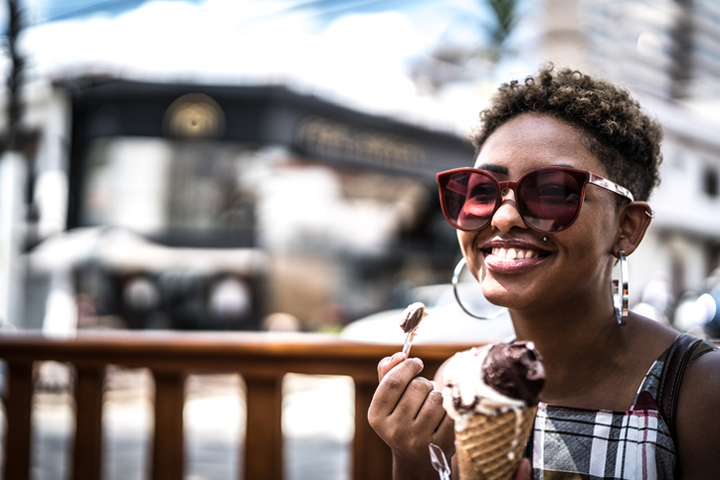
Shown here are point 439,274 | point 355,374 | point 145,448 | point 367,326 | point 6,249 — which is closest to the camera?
point 355,374

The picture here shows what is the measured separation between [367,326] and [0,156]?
12.8 metres

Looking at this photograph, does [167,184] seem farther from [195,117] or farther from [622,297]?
[622,297]

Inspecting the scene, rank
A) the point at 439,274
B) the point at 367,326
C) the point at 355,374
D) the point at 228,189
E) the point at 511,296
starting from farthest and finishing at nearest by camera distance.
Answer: the point at 439,274
the point at 228,189
the point at 367,326
the point at 355,374
the point at 511,296

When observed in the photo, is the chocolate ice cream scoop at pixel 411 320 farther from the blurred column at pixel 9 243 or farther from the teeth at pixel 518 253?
the blurred column at pixel 9 243

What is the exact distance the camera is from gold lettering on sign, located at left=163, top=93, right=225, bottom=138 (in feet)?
49.6

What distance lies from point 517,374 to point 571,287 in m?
0.47

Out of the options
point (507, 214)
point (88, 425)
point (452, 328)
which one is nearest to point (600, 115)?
point (507, 214)

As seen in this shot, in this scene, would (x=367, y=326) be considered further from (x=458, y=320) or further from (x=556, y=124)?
(x=556, y=124)

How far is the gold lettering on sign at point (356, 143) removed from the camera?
1581cm

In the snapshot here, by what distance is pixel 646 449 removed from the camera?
132 centimetres

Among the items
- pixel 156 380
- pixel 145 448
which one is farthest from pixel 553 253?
pixel 145 448

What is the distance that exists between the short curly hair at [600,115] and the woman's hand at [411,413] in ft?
2.00

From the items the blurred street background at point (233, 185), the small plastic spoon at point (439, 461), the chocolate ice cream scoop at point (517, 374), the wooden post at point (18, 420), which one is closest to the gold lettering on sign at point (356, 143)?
the blurred street background at point (233, 185)

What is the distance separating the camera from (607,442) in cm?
137
